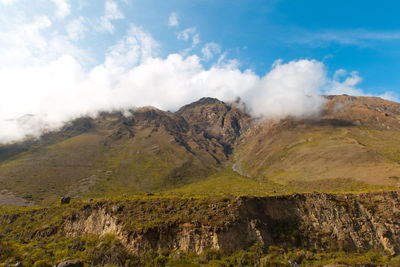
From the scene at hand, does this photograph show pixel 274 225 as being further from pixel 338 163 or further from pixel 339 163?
pixel 338 163

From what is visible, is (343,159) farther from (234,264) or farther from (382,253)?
(234,264)

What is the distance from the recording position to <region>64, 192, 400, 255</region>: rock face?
25.8m

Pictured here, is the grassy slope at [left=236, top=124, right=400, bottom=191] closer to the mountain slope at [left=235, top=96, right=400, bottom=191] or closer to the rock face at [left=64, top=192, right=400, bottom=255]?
the mountain slope at [left=235, top=96, right=400, bottom=191]

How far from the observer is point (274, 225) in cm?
2975

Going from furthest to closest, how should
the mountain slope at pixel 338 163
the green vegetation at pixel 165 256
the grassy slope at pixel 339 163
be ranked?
the mountain slope at pixel 338 163 < the grassy slope at pixel 339 163 < the green vegetation at pixel 165 256

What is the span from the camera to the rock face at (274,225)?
84.8 ft

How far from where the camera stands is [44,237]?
31.6 meters

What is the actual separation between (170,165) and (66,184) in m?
80.5

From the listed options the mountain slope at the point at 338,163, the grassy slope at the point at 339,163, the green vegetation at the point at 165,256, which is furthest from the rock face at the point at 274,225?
the mountain slope at the point at 338,163

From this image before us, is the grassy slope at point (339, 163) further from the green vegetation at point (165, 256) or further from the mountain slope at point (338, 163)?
the green vegetation at point (165, 256)

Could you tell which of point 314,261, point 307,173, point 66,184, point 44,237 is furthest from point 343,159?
point 66,184

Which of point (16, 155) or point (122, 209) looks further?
point (16, 155)

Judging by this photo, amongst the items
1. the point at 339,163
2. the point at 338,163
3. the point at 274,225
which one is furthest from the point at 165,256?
the point at 338,163

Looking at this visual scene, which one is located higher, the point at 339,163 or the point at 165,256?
the point at 339,163
